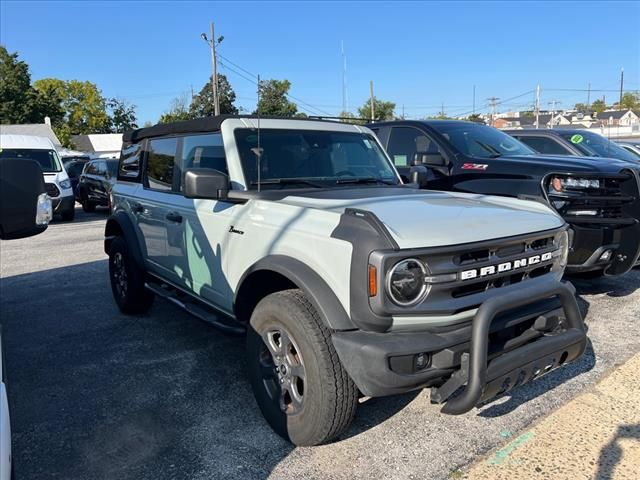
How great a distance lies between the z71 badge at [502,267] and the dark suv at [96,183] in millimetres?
13377

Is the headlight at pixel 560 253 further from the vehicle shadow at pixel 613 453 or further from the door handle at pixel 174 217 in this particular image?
the door handle at pixel 174 217

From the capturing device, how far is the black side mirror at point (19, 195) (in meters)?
2.30

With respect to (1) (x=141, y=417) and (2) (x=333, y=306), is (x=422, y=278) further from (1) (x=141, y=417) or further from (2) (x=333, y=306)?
(1) (x=141, y=417)

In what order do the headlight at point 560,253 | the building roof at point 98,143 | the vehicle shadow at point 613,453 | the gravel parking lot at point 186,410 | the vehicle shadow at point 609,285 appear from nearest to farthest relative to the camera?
the vehicle shadow at point 613,453
the gravel parking lot at point 186,410
the headlight at point 560,253
the vehicle shadow at point 609,285
the building roof at point 98,143

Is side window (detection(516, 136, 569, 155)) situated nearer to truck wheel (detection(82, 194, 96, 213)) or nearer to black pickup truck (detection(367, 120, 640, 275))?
black pickup truck (detection(367, 120, 640, 275))

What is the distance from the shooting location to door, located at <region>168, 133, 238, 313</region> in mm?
3645

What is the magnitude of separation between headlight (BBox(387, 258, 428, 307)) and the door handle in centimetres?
231

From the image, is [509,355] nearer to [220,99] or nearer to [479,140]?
[479,140]

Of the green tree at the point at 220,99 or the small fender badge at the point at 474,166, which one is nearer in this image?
the small fender badge at the point at 474,166

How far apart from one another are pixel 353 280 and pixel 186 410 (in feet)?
5.63

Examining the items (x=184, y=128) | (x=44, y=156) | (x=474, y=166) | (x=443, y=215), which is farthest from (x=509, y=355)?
(x=44, y=156)

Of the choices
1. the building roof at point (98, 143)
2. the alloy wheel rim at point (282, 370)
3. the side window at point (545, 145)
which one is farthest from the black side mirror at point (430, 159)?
the building roof at point (98, 143)

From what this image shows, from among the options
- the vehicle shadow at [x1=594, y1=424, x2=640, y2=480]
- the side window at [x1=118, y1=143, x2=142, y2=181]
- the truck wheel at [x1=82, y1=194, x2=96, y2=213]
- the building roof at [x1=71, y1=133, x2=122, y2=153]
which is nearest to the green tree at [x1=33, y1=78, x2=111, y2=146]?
the building roof at [x1=71, y1=133, x2=122, y2=153]

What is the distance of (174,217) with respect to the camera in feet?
14.0
